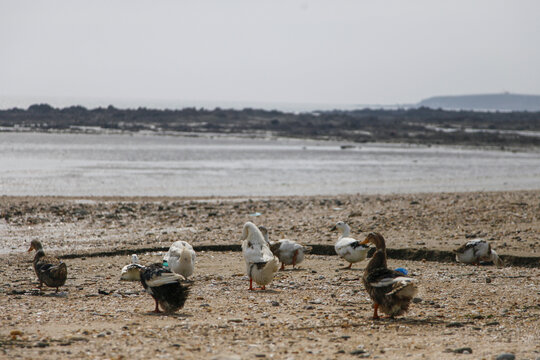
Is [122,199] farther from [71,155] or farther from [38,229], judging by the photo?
[71,155]

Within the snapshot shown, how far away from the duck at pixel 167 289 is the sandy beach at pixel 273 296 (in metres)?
0.28

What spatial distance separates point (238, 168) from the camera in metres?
46.2

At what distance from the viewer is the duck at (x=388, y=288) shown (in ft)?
30.7

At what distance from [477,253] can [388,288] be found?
5.80 metres

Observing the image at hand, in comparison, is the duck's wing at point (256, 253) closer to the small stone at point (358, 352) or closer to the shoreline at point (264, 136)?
the small stone at point (358, 352)

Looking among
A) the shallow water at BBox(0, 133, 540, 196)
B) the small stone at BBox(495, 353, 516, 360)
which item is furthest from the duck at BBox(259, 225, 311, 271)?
the shallow water at BBox(0, 133, 540, 196)

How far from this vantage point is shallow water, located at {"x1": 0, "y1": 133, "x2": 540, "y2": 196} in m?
35.0

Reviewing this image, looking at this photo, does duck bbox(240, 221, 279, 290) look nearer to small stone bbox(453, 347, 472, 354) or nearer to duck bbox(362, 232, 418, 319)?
duck bbox(362, 232, 418, 319)

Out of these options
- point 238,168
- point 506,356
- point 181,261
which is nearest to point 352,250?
point 181,261

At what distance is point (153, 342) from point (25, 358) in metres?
1.54

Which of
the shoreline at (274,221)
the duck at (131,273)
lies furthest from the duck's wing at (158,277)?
the shoreline at (274,221)

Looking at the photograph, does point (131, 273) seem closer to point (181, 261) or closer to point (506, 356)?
point (181, 261)

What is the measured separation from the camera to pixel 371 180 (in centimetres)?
Result: 4041

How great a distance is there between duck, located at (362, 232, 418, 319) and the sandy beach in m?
0.24
